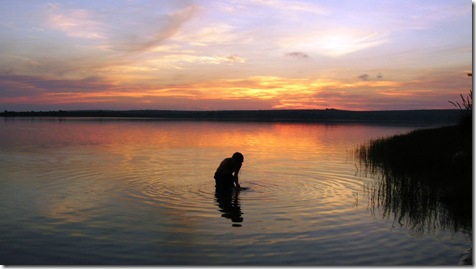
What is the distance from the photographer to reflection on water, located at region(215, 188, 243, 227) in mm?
11734

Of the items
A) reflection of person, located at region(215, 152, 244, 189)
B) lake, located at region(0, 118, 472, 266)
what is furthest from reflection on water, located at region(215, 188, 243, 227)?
reflection of person, located at region(215, 152, 244, 189)

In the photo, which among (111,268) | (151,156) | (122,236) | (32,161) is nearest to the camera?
(111,268)

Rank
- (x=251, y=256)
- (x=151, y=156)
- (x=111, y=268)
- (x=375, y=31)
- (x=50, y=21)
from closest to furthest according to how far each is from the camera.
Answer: (x=111, y=268), (x=251, y=256), (x=50, y=21), (x=375, y=31), (x=151, y=156)

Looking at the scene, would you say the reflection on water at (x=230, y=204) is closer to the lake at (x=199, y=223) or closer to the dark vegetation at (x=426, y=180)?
the lake at (x=199, y=223)

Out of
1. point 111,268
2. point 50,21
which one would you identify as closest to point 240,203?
point 111,268

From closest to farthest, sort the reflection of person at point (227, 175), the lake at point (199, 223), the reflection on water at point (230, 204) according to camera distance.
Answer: the lake at point (199, 223), the reflection on water at point (230, 204), the reflection of person at point (227, 175)

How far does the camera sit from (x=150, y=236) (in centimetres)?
1006

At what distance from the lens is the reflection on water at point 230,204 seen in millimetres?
11734

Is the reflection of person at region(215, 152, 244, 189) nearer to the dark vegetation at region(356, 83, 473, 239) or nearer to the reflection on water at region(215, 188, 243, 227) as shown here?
the reflection on water at region(215, 188, 243, 227)

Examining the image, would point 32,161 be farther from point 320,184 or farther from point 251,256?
Result: point 251,256

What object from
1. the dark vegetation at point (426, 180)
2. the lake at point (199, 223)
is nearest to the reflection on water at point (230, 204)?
the lake at point (199, 223)

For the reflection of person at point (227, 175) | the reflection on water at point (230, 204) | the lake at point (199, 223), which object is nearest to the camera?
the lake at point (199, 223)

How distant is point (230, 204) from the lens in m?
13.2

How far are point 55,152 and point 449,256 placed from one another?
24809 mm
